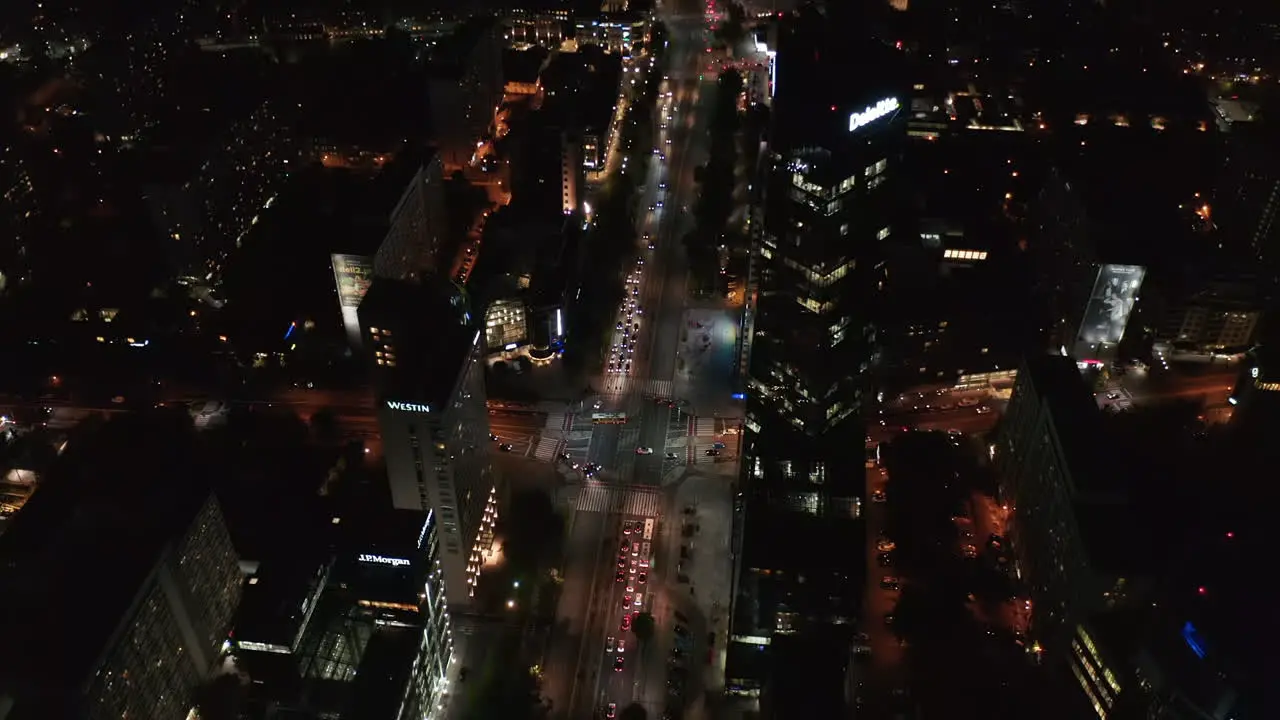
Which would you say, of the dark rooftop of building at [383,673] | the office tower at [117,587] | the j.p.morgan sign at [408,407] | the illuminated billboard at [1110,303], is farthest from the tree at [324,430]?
the illuminated billboard at [1110,303]

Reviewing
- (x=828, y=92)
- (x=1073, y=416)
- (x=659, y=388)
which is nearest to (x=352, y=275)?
(x=659, y=388)

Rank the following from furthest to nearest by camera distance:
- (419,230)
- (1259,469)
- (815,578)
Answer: (419,230), (1259,469), (815,578)

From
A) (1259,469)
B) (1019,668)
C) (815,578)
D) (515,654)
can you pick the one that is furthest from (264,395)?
(1259,469)

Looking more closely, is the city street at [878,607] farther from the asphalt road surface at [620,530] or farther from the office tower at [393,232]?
the office tower at [393,232]

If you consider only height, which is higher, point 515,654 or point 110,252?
point 110,252

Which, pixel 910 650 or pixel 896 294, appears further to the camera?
pixel 896 294

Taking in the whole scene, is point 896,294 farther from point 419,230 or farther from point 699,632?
point 419,230

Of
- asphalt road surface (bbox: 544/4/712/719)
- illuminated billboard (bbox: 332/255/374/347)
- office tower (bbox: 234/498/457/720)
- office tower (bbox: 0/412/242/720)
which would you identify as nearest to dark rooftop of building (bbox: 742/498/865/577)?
asphalt road surface (bbox: 544/4/712/719)
